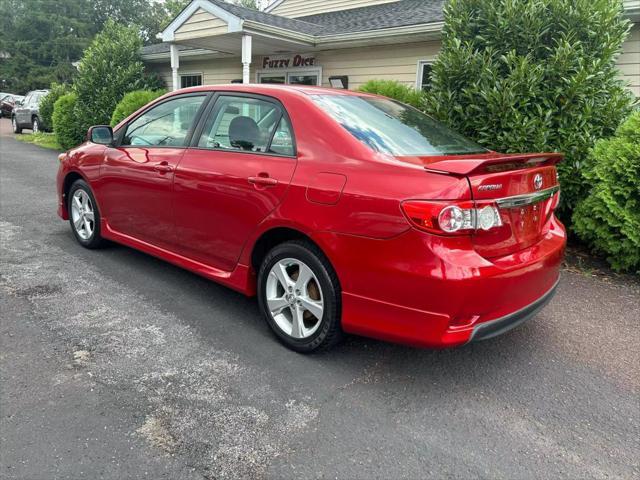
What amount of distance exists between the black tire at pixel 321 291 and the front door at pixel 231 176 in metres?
0.27

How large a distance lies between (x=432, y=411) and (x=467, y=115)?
13.7 ft

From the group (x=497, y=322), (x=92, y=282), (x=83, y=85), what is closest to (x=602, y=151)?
(x=497, y=322)

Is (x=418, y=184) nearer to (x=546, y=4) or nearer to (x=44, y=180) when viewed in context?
(x=546, y=4)

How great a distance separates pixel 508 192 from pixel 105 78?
47.6 feet

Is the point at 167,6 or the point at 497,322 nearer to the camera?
the point at 497,322

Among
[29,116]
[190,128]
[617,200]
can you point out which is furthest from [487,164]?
[29,116]

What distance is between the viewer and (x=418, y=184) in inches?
98.9

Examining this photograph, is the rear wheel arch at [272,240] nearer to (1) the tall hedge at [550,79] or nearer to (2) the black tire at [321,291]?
(2) the black tire at [321,291]

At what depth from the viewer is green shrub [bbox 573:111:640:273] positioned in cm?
450

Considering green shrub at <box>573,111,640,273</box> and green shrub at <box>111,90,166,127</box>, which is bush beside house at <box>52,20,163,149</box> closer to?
green shrub at <box>111,90,166,127</box>

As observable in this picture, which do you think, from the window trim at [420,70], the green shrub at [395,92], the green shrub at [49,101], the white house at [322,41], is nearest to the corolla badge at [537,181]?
the green shrub at [395,92]

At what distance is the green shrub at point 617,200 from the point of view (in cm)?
450

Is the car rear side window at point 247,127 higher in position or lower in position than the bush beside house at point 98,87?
lower

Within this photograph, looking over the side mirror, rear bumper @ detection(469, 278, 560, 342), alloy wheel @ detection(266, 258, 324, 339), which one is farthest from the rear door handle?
the side mirror
